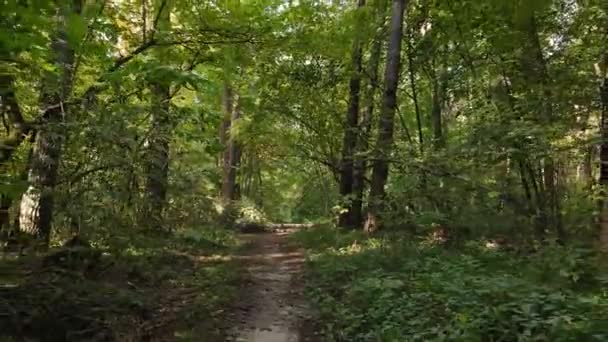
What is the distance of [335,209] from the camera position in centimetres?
1349

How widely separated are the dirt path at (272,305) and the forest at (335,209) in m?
0.05

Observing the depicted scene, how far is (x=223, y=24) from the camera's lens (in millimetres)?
12203

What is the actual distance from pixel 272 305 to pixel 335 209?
4.91 metres

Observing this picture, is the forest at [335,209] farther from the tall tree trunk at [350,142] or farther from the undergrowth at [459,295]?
the tall tree trunk at [350,142]

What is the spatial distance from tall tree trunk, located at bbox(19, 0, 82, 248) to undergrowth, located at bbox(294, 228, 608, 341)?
4.56 metres

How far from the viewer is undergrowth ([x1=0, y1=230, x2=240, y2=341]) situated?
237 inches

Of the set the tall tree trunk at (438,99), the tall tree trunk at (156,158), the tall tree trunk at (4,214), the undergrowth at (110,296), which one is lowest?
the undergrowth at (110,296)

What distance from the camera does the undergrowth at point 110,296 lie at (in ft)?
19.7

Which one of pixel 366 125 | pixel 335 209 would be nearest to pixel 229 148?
pixel 366 125

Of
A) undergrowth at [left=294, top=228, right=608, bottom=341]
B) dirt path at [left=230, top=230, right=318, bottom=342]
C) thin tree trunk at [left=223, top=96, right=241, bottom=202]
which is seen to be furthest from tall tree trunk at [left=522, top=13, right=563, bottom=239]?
thin tree trunk at [left=223, top=96, right=241, bottom=202]

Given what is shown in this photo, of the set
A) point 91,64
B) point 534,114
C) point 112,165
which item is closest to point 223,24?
point 91,64

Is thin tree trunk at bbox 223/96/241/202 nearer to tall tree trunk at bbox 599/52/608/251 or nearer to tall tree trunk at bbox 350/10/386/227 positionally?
tall tree trunk at bbox 350/10/386/227

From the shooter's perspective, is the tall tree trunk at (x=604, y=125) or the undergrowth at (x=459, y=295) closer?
the undergrowth at (x=459, y=295)

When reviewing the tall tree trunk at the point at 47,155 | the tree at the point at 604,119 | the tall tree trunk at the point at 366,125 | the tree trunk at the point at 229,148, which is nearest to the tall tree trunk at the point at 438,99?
the tall tree trunk at the point at 366,125
